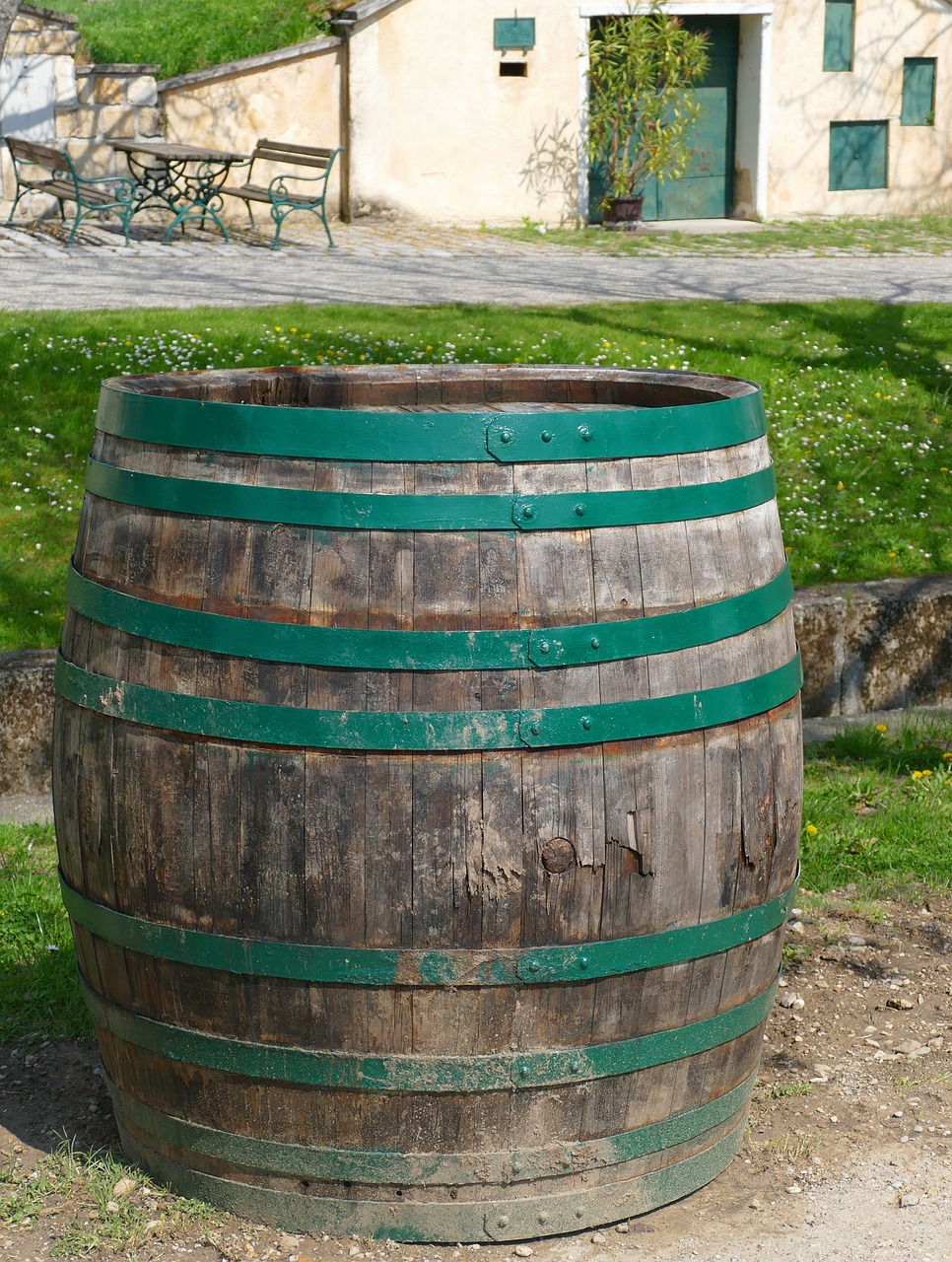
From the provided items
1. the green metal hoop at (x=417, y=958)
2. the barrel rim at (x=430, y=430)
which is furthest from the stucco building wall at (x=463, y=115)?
the green metal hoop at (x=417, y=958)

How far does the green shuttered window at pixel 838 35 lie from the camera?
66.3 ft

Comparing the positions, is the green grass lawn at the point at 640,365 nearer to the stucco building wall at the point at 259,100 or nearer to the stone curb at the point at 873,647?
the stone curb at the point at 873,647

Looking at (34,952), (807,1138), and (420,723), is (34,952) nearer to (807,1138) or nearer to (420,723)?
(420,723)

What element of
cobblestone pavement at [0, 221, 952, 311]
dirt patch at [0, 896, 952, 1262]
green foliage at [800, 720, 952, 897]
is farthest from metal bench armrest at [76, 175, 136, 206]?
dirt patch at [0, 896, 952, 1262]

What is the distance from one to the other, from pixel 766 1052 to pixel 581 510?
1.69 metres

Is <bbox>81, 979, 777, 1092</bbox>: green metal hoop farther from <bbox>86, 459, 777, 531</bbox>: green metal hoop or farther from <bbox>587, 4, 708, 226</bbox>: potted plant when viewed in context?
<bbox>587, 4, 708, 226</bbox>: potted plant

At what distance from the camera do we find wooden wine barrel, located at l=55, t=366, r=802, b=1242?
258cm

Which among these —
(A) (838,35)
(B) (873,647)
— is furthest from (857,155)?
(B) (873,647)

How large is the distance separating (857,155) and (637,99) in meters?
3.74

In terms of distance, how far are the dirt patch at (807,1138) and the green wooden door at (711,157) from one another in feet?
57.2

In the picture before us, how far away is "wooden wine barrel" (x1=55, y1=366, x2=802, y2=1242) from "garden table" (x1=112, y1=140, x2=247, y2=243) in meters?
13.0

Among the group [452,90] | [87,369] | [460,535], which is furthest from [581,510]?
[452,90]

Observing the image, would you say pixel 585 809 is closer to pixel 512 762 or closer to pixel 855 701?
pixel 512 762

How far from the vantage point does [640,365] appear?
830cm
